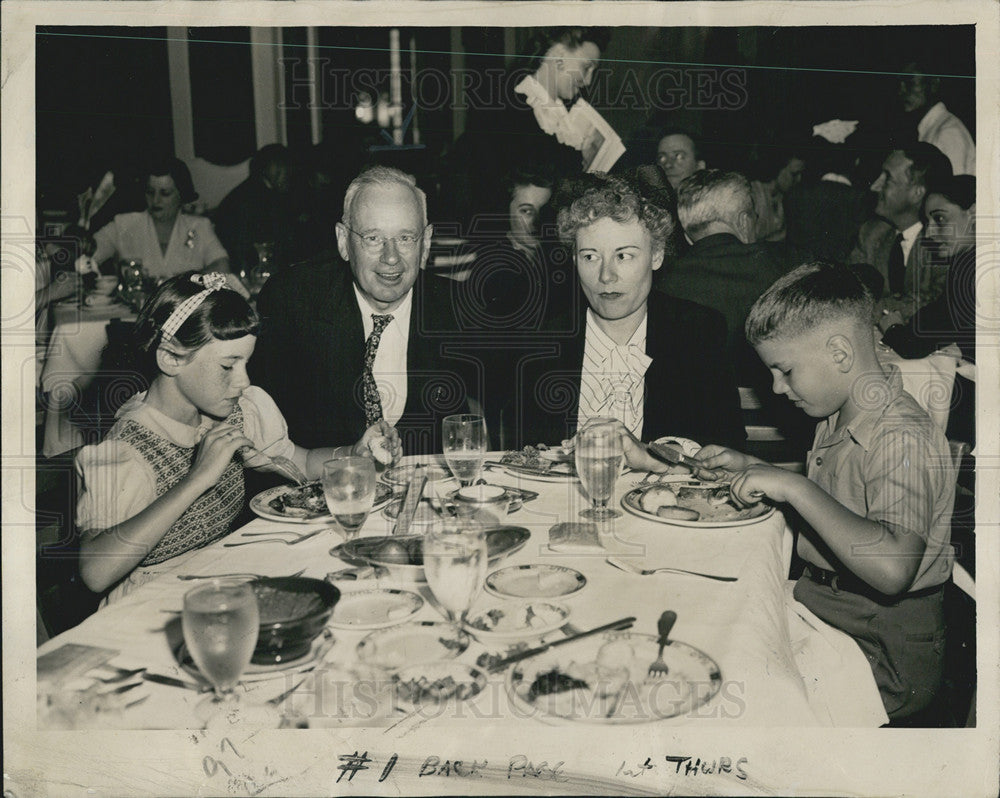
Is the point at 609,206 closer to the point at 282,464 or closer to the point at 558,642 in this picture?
the point at 282,464

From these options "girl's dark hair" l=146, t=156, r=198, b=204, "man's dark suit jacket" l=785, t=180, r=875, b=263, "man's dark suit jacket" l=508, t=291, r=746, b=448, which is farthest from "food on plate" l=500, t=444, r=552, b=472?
"girl's dark hair" l=146, t=156, r=198, b=204

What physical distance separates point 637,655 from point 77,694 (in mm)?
616

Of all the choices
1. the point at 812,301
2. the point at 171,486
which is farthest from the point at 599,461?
the point at 171,486

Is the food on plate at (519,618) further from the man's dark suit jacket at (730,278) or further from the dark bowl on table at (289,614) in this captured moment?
the man's dark suit jacket at (730,278)

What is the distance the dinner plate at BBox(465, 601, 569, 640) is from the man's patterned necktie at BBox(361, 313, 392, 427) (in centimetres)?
118

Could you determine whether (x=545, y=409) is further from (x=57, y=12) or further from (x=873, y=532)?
(x=57, y=12)

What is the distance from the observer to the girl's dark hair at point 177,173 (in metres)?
2.13

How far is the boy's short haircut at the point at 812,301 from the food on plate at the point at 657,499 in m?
0.51

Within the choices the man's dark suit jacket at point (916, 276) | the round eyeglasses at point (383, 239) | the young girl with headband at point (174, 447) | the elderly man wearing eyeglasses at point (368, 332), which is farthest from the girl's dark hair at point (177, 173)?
the man's dark suit jacket at point (916, 276)

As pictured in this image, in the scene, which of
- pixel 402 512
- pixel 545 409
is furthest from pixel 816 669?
pixel 545 409

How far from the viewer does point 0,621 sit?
1.27m

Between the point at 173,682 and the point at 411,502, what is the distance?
55 cm

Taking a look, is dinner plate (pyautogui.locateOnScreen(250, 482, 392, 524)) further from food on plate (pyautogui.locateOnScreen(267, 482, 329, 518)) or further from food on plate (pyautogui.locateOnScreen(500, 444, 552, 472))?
food on plate (pyautogui.locateOnScreen(500, 444, 552, 472))

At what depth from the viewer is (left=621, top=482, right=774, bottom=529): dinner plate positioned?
124 cm
